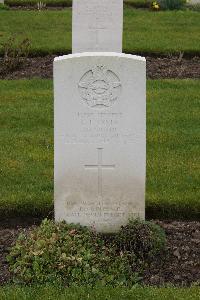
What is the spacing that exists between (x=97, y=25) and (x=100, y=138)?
5262 millimetres

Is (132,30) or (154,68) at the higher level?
(132,30)

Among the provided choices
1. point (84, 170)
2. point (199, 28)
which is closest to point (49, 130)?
point (84, 170)

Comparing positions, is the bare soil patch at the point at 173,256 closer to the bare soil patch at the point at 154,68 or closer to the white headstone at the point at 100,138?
the white headstone at the point at 100,138

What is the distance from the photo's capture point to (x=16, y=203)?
6.73 m

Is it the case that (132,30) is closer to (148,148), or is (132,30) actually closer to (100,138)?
(148,148)

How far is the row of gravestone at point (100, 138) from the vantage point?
19.0ft

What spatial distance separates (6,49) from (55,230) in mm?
6397

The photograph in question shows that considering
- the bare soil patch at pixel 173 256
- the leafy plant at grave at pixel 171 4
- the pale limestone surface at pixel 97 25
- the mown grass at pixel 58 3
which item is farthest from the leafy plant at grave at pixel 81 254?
the mown grass at pixel 58 3

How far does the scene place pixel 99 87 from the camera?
5801mm

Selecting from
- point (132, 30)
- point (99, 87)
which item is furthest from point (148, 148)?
point (132, 30)

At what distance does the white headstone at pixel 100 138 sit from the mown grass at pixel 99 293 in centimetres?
89

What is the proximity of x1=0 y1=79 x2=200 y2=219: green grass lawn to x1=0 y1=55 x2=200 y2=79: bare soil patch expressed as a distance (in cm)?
55

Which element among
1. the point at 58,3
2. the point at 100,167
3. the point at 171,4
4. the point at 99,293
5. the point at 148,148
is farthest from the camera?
the point at 58,3

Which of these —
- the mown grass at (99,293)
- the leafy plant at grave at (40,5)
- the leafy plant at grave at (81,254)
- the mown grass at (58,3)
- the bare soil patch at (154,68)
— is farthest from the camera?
the mown grass at (58,3)
